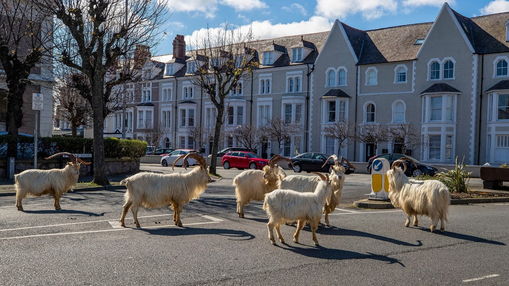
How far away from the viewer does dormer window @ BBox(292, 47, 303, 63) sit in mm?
51759

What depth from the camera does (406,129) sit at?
41.8 m

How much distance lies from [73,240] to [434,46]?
129 ft

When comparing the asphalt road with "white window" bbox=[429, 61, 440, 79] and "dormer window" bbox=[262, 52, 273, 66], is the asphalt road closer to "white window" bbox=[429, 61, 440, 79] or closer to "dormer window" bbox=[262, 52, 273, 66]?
"white window" bbox=[429, 61, 440, 79]

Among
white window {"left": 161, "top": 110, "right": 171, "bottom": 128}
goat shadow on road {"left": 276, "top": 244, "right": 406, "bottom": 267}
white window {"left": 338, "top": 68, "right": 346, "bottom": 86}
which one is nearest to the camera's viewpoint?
goat shadow on road {"left": 276, "top": 244, "right": 406, "bottom": 267}

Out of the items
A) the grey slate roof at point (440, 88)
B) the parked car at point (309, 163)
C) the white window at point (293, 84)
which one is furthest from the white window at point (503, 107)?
the white window at point (293, 84)

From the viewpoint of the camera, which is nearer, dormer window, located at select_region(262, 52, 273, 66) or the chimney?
dormer window, located at select_region(262, 52, 273, 66)

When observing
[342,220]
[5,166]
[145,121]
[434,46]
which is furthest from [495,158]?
[145,121]

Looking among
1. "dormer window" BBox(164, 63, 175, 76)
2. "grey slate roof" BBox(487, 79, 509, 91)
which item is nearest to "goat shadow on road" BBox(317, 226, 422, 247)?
"grey slate roof" BBox(487, 79, 509, 91)

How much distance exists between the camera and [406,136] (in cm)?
4128

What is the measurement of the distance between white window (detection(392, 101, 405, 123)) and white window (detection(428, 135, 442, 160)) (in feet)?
11.2

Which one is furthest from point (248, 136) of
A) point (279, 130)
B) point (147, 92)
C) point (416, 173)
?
point (416, 173)

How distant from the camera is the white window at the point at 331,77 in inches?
1889

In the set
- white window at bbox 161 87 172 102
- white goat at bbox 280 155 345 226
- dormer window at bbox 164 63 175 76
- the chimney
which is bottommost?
white goat at bbox 280 155 345 226

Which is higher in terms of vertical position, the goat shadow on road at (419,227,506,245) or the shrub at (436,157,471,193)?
the shrub at (436,157,471,193)
